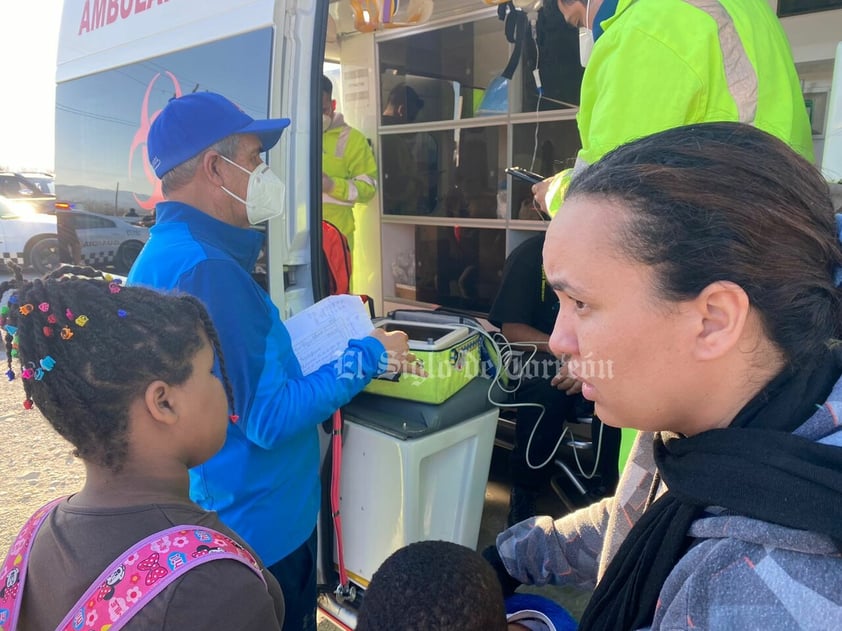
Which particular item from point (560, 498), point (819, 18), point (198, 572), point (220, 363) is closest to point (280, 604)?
point (198, 572)

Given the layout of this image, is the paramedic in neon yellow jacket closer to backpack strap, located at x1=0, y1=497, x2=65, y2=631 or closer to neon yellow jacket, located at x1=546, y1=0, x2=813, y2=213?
neon yellow jacket, located at x1=546, y1=0, x2=813, y2=213

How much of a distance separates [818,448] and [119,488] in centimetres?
100

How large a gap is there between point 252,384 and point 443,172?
2683 mm

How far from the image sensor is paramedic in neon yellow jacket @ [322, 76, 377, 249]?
3662 mm

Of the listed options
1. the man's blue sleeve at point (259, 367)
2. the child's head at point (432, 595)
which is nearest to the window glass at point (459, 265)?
the man's blue sleeve at point (259, 367)

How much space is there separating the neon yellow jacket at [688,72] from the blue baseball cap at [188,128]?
0.93m

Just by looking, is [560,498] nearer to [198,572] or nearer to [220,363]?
[220,363]

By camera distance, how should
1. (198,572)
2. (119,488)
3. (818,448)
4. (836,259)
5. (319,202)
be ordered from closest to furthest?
(818,448)
(836,259)
(198,572)
(119,488)
(319,202)

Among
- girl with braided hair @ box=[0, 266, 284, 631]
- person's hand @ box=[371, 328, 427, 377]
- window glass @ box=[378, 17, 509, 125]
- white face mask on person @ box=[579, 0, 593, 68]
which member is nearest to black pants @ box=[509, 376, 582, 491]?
person's hand @ box=[371, 328, 427, 377]

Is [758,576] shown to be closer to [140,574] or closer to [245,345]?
[140,574]

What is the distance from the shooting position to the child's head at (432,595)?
2.72 feet

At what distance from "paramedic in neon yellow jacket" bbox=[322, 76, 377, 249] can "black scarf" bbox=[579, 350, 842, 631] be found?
10.1 ft

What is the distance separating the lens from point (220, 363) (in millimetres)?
1289

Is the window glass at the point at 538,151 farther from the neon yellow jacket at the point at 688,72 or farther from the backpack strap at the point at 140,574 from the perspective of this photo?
the backpack strap at the point at 140,574
